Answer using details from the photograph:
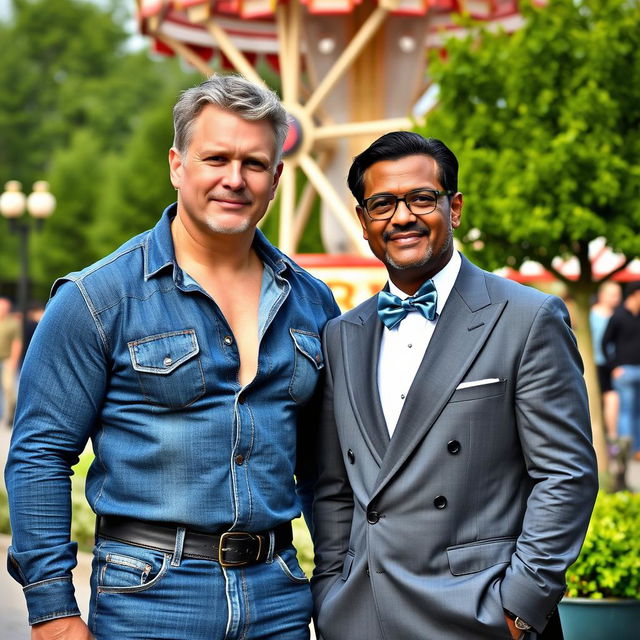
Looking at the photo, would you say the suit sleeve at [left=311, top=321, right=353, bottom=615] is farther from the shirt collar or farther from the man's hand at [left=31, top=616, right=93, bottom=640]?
the man's hand at [left=31, top=616, right=93, bottom=640]

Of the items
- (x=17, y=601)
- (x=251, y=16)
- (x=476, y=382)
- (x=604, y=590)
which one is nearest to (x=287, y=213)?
(x=251, y=16)

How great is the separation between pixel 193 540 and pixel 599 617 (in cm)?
262

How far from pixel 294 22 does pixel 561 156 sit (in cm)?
833

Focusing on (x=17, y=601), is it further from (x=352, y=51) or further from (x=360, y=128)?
(x=352, y=51)

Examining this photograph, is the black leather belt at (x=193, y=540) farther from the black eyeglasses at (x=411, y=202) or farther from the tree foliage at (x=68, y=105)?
the tree foliage at (x=68, y=105)

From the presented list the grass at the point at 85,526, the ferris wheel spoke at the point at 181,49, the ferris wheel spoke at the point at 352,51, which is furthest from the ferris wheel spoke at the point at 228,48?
the grass at the point at 85,526

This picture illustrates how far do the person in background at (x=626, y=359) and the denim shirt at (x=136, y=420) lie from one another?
1077cm

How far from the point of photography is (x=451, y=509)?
3.06 m

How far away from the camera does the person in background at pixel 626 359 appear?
13266 mm

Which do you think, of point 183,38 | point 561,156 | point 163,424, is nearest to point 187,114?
point 163,424

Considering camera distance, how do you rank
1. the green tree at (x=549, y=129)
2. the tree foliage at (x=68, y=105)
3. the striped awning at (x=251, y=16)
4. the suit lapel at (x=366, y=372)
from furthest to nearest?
the tree foliage at (x=68, y=105), the striped awning at (x=251, y=16), the green tree at (x=549, y=129), the suit lapel at (x=366, y=372)

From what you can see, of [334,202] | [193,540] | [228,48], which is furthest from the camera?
[228,48]

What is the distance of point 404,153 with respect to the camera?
3277 millimetres

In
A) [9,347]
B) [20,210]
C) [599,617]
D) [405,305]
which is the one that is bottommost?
[9,347]
